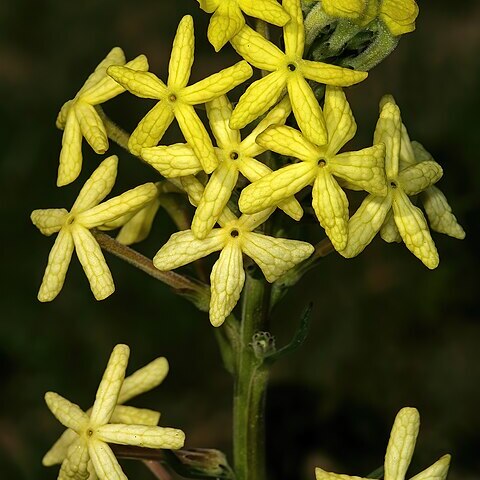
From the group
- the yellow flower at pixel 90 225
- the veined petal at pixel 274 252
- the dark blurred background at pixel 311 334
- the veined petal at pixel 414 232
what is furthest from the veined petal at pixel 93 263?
the dark blurred background at pixel 311 334

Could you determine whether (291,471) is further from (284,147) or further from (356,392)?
(284,147)

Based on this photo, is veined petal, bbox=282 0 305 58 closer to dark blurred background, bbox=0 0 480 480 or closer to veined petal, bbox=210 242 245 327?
veined petal, bbox=210 242 245 327

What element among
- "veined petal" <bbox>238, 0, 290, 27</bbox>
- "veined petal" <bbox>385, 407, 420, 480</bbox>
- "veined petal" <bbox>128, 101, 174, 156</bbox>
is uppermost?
"veined petal" <bbox>238, 0, 290, 27</bbox>

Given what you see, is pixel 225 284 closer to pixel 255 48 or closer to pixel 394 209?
pixel 394 209

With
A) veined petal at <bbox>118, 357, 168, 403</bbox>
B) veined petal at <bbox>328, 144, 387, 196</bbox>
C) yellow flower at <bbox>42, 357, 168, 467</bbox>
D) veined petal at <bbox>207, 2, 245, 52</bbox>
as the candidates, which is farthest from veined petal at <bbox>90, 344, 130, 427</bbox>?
veined petal at <bbox>207, 2, 245, 52</bbox>

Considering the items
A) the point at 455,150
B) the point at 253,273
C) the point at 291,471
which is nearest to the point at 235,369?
the point at 253,273

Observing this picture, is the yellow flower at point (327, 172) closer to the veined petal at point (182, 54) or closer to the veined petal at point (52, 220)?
the veined petal at point (182, 54)

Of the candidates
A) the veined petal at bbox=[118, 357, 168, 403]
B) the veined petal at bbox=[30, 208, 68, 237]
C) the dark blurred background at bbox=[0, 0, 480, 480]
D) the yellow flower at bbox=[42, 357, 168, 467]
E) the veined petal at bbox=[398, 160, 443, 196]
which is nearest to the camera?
the veined petal at bbox=[398, 160, 443, 196]
